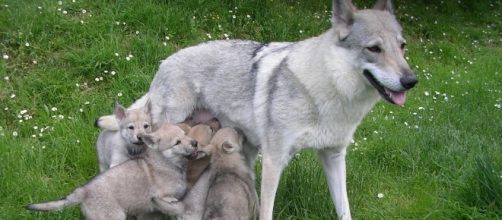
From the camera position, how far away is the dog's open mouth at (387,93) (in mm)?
3662

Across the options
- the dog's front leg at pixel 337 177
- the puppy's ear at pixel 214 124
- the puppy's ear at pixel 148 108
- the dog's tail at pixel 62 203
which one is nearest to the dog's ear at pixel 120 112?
the puppy's ear at pixel 148 108

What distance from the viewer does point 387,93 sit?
145 inches

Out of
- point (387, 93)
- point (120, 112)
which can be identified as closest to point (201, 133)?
point (120, 112)

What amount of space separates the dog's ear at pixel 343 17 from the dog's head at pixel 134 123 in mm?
1612

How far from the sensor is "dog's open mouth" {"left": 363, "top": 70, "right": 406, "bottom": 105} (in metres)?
3.66

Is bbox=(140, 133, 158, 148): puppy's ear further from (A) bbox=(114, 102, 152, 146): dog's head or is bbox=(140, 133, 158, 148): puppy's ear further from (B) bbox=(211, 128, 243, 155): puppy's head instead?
(B) bbox=(211, 128, 243, 155): puppy's head

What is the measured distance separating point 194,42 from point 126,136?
135 inches

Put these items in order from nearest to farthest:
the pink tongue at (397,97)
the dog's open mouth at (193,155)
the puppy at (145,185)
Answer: the pink tongue at (397,97)
the puppy at (145,185)
the dog's open mouth at (193,155)

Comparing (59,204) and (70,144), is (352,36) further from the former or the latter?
(70,144)

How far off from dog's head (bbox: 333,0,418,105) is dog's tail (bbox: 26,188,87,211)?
1.98 m

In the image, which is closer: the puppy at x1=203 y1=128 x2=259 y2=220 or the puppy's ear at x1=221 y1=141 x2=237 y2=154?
the puppy at x1=203 y1=128 x2=259 y2=220

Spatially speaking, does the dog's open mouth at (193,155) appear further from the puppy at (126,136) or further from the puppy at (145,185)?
the puppy at (126,136)

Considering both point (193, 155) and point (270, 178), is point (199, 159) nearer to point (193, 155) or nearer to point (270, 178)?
point (193, 155)

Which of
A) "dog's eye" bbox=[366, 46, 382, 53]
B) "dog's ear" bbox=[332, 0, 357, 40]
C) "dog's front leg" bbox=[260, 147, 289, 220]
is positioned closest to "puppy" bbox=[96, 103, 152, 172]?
"dog's front leg" bbox=[260, 147, 289, 220]
